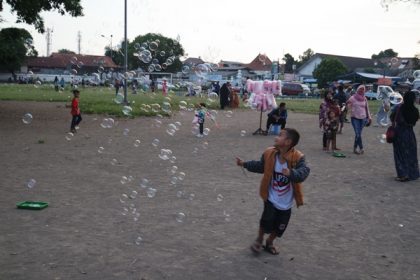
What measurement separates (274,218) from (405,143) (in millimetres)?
5558

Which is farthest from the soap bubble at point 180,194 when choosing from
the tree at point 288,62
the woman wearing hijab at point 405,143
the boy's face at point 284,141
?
the tree at point 288,62

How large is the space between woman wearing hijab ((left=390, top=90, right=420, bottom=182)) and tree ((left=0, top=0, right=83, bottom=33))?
15.6 metres

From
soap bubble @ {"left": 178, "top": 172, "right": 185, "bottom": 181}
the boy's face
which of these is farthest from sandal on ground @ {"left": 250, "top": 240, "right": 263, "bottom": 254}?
soap bubble @ {"left": 178, "top": 172, "right": 185, "bottom": 181}

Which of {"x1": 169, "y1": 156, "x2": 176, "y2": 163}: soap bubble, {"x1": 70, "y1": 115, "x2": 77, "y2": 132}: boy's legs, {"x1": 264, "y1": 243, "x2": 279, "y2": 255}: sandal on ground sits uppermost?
{"x1": 70, "y1": 115, "x2": 77, "y2": 132}: boy's legs

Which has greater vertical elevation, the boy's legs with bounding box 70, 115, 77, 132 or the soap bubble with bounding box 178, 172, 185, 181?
the boy's legs with bounding box 70, 115, 77, 132

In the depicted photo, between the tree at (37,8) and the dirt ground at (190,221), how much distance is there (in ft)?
31.7

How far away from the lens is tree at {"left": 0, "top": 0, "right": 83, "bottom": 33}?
64.5 feet

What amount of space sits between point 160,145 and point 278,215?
9.26 meters

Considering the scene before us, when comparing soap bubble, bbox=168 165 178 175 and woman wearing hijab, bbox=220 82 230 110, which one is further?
woman wearing hijab, bbox=220 82 230 110

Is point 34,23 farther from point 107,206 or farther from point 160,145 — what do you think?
point 107,206

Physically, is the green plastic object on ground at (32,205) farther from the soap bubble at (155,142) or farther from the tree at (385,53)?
the tree at (385,53)

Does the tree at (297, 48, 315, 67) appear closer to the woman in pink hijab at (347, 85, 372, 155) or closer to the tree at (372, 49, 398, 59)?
the tree at (372, 49, 398, 59)

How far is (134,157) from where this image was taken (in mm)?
11820

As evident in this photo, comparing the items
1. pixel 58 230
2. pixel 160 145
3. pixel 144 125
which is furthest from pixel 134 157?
pixel 144 125
